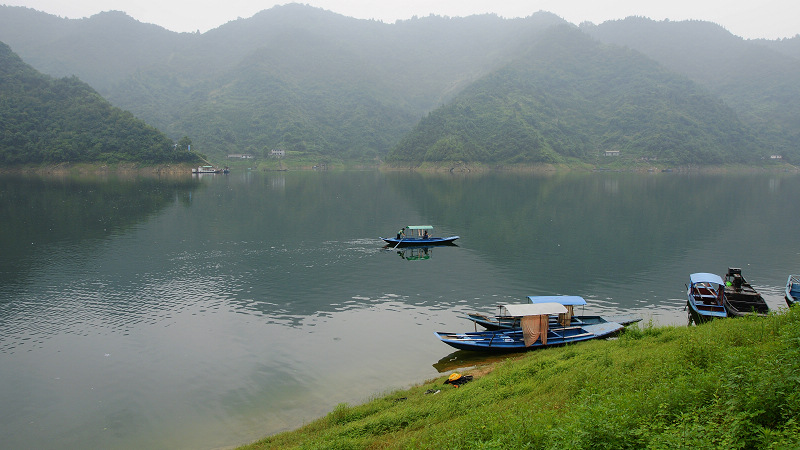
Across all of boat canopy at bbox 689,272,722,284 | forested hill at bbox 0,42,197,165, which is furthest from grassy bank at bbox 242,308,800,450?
forested hill at bbox 0,42,197,165

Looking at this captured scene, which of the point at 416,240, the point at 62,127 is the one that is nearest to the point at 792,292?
the point at 416,240

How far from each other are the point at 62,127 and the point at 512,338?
517 ft

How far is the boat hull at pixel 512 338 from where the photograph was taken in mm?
22312

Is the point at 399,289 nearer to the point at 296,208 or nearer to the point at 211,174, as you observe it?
the point at 296,208

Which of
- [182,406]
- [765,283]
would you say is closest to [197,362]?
[182,406]

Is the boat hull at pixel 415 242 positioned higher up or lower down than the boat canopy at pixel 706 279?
lower down

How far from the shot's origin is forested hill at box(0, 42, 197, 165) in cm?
12838

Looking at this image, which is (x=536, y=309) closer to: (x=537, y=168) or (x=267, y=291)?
(x=267, y=291)

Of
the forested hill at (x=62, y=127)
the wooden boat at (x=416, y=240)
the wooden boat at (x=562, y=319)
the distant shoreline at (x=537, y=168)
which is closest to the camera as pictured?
the wooden boat at (x=562, y=319)

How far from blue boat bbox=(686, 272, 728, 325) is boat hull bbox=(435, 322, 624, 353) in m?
5.02

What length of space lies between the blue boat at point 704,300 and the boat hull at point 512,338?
5021 mm

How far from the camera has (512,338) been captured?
2272 cm

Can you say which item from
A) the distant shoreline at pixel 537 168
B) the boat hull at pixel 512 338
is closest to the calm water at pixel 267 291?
the boat hull at pixel 512 338

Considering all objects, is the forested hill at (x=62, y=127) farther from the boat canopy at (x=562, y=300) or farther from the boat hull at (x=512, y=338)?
the boat canopy at (x=562, y=300)
